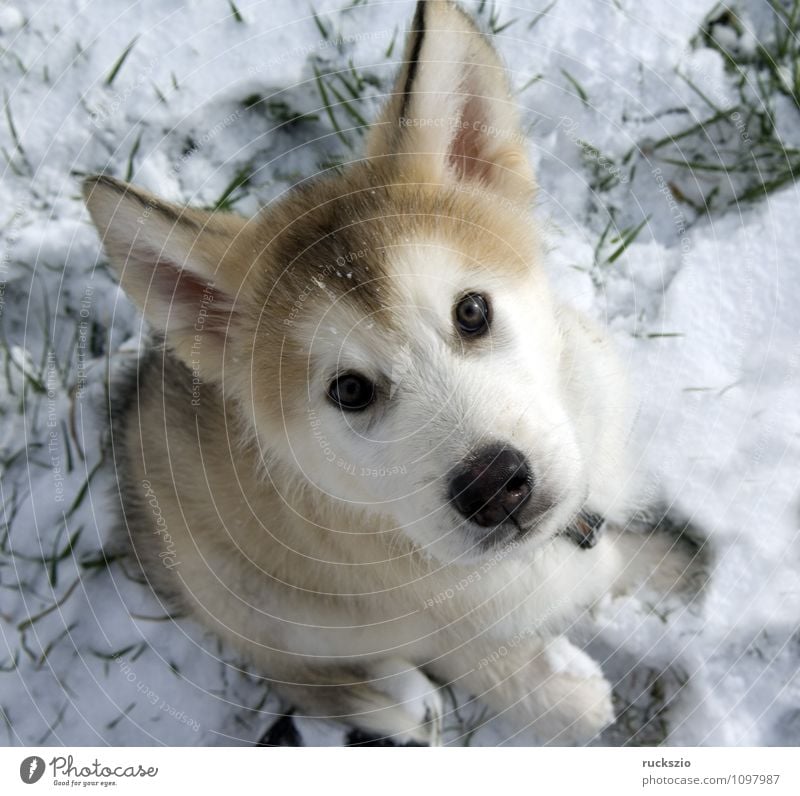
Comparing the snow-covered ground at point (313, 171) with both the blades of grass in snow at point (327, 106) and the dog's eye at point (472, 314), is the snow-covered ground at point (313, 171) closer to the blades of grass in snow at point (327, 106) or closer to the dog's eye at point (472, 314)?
the blades of grass in snow at point (327, 106)

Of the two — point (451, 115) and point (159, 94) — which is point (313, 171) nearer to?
point (159, 94)

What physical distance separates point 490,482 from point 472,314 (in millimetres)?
489

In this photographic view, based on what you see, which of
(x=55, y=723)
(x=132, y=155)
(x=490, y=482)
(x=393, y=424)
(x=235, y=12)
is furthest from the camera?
(x=132, y=155)

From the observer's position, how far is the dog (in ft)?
7.13

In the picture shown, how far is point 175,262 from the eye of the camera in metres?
2.29

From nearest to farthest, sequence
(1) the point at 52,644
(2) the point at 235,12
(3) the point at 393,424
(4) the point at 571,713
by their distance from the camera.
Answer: (3) the point at 393,424
(4) the point at 571,713
(1) the point at 52,644
(2) the point at 235,12

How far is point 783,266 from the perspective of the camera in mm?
3363

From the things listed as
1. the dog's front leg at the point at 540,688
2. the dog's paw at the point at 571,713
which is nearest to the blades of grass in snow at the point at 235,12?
the dog's front leg at the point at 540,688

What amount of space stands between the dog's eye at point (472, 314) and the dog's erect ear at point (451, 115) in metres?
0.44

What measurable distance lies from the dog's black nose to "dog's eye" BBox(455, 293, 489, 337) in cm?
36

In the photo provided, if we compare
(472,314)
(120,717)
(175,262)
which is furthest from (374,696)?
(175,262)

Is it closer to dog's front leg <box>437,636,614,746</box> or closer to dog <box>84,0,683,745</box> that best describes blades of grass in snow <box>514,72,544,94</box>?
dog <box>84,0,683,745</box>

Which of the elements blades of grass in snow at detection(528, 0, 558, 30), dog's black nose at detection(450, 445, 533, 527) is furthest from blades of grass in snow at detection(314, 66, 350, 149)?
dog's black nose at detection(450, 445, 533, 527)
